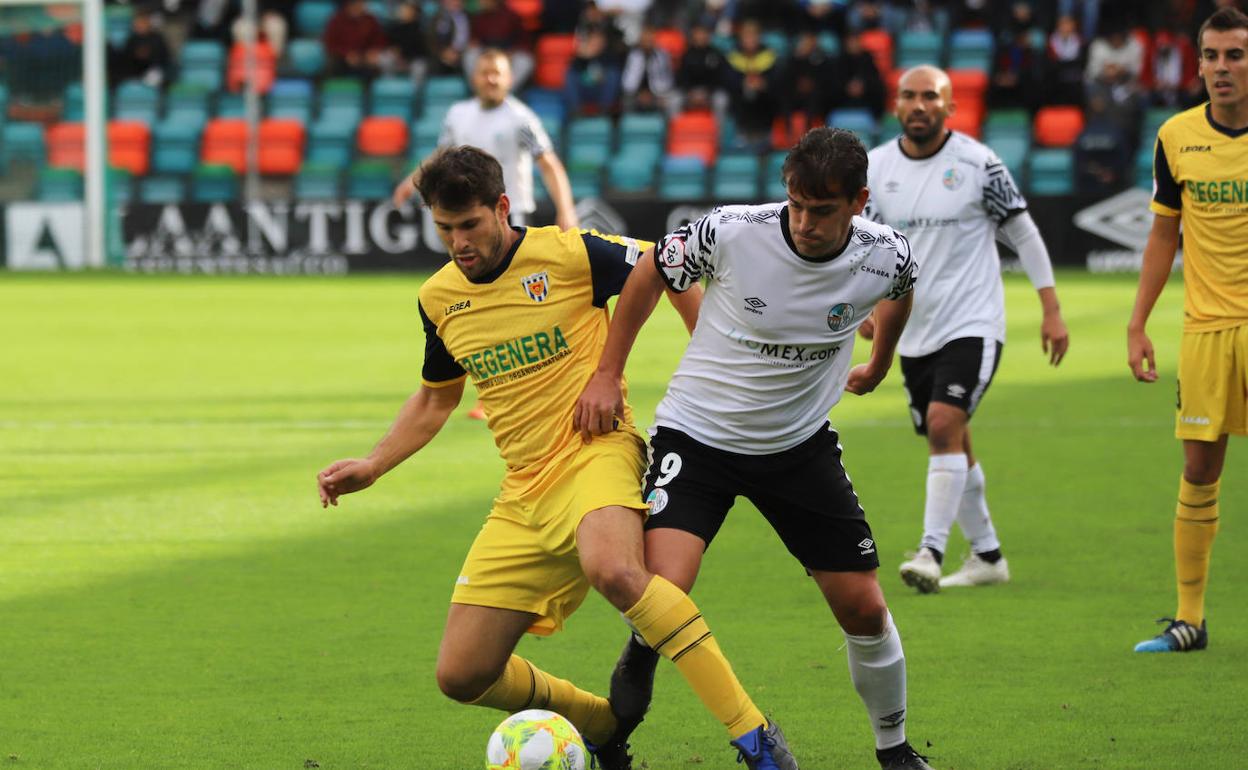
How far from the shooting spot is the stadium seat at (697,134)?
2378cm

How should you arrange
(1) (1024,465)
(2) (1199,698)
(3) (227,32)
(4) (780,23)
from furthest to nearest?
(3) (227,32)
(4) (780,23)
(1) (1024,465)
(2) (1199,698)

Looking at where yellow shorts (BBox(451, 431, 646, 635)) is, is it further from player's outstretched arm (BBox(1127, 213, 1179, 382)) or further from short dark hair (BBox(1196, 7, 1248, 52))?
short dark hair (BBox(1196, 7, 1248, 52))

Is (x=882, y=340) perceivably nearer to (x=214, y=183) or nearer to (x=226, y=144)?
(x=214, y=183)

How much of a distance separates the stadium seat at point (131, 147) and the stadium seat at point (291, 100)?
69.3 inches

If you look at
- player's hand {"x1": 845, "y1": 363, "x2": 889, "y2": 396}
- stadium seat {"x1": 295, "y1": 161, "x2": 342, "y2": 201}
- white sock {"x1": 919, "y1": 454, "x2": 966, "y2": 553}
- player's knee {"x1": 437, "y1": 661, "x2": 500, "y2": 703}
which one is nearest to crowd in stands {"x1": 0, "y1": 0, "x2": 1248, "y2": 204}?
stadium seat {"x1": 295, "y1": 161, "x2": 342, "y2": 201}

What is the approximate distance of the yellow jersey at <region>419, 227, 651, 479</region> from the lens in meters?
4.73

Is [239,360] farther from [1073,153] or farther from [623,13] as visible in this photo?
[623,13]

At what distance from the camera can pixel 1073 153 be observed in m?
21.6

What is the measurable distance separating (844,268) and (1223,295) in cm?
182

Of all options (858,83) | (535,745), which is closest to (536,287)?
(535,745)

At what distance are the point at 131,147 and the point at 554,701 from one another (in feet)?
72.8

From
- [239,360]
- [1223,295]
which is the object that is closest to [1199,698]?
[1223,295]

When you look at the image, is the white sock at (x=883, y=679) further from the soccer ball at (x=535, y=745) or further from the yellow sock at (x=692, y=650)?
the soccer ball at (x=535, y=745)

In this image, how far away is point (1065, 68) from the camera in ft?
74.5
